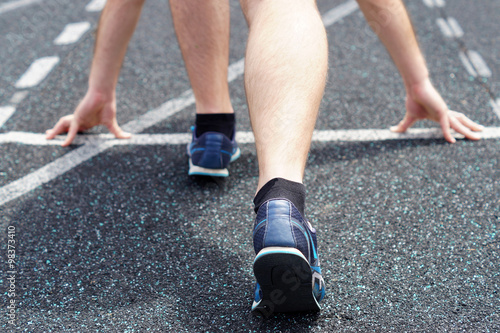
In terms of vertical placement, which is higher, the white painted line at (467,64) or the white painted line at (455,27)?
the white painted line at (467,64)

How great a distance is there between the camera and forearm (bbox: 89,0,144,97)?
2.24 m

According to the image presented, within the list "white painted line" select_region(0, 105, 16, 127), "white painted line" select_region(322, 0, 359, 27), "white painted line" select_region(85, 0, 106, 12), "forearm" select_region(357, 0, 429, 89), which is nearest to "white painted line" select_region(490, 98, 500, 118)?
"forearm" select_region(357, 0, 429, 89)

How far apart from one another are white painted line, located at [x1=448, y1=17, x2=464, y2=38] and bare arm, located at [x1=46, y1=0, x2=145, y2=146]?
2.39 m

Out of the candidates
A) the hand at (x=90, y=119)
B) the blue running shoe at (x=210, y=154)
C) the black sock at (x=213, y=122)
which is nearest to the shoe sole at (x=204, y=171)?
the blue running shoe at (x=210, y=154)

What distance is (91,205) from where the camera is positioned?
83.0 inches

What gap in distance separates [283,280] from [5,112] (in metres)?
2.14

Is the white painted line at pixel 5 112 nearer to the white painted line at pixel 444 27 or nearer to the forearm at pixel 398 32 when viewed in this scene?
the forearm at pixel 398 32

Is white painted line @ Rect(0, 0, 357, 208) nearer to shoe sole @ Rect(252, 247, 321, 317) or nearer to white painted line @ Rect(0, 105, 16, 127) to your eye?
white painted line @ Rect(0, 105, 16, 127)

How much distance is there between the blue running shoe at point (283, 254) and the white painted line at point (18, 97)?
2.12m

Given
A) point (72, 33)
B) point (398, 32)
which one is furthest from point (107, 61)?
point (72, 33)

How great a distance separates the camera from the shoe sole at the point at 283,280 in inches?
50.3

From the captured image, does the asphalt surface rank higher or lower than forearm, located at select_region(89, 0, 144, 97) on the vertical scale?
lower

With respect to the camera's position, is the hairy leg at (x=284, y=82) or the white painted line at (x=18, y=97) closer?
the hairy leg at (x=284, y=82)

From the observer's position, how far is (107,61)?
230 centimetres
